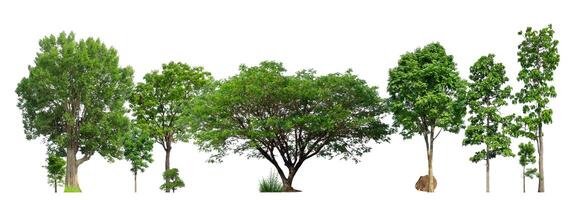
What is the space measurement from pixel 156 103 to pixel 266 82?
11460 mm

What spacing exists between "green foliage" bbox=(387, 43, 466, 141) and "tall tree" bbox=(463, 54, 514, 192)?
0.98 metres

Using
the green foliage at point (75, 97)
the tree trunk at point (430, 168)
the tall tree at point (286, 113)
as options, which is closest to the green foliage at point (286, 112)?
the tall tree at point (286, 113)

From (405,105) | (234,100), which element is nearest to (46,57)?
(234,100)

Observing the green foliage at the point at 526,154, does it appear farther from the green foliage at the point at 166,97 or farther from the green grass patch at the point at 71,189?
the green grass patch at the point at 71,189

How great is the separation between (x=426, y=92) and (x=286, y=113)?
7.69 metres

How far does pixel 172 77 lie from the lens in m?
44.1

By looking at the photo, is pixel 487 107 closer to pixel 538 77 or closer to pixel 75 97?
pixel 538 77

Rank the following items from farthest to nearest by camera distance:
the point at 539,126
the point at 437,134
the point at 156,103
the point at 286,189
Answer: the point at 156,103
the point at 286,189
the point at 437,134
the point at 539,126

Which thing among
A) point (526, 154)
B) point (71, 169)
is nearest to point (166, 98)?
point (71, 169)

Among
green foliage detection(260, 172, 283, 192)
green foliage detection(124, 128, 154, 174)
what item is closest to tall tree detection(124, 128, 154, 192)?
green foliage detection(124, 128, 154, 174)

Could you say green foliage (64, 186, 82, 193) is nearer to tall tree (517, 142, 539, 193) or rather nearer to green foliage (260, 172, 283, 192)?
green foliage (260, 172, 283, 192)

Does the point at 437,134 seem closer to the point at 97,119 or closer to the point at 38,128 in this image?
the point at 97,119

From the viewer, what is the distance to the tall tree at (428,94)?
108 ft

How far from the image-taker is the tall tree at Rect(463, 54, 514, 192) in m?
31.1
